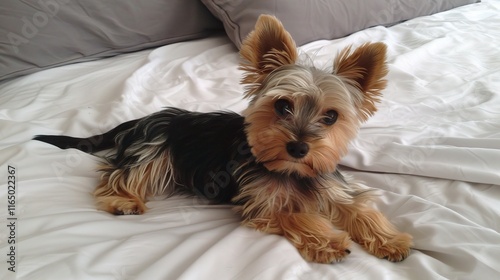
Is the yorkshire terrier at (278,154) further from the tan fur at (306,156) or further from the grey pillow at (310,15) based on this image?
the grey pillow at (310,15)

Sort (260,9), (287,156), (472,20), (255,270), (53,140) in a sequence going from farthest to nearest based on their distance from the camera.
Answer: (472,20) → (260,9) → (53,140) → (287,156) → (255,270)

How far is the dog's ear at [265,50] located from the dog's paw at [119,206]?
670mm

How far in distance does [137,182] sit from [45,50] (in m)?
1.21

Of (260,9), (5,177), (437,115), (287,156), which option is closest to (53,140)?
(5,177)

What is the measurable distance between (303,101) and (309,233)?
1.60 feet

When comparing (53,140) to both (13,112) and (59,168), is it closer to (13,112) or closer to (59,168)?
(59,168)

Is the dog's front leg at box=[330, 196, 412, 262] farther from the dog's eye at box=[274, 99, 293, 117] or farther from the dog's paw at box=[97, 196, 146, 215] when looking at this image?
the dog's paw at box=[97, 196, 146, 215]

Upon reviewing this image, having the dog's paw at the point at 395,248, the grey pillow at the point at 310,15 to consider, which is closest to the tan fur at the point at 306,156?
the dog's paw at the point at 395,248

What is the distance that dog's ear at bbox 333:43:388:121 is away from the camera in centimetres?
138

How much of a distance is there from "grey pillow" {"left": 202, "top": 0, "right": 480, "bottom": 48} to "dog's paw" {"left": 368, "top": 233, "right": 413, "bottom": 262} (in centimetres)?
170

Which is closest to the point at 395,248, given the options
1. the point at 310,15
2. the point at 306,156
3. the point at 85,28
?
the point at 306,156

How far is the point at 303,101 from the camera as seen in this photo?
4.58 ft

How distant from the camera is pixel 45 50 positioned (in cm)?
227

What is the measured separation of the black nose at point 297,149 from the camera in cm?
126
